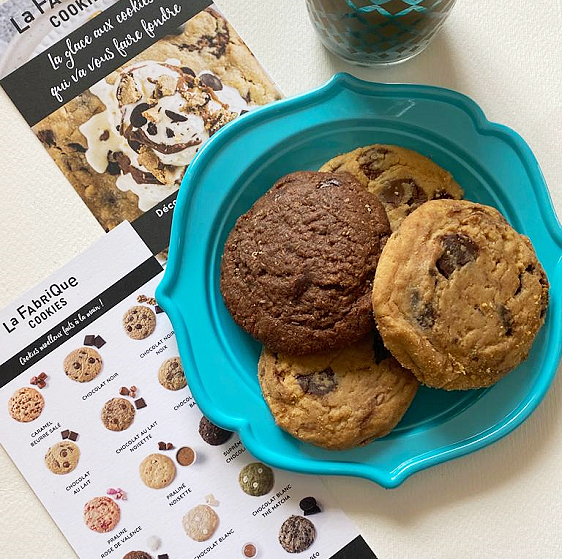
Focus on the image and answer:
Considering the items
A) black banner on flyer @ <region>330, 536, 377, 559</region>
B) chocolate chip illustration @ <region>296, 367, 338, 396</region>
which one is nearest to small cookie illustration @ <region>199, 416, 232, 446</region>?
chocolate chip illustration @ <region>296, 367, 338, 396</region>

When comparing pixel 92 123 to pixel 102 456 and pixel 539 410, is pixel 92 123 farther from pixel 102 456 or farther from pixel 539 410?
pixel 539 410

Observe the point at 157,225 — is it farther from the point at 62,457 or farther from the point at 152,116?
the point at 62,457

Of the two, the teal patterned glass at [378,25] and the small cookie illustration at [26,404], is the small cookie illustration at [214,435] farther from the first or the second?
the teal patterned glass at [378,25]

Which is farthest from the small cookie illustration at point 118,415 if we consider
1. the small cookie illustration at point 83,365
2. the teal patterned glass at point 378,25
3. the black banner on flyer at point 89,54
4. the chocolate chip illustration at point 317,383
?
the teal patterned glass at point 378,25

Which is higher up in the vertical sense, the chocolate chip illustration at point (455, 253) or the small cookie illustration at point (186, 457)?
the chocolate chip illustration at point (455, 253)

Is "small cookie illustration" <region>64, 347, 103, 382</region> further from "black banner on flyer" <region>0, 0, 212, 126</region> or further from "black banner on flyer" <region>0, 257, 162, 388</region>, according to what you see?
"black banner on flyer" <region>0, 0, 212, 126</region>

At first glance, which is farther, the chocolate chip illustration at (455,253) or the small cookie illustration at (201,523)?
the small cookie illustration at (201,523)

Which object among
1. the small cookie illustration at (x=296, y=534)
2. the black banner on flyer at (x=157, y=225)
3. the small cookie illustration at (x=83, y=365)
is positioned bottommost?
the small cookie illustration at (x=296, y=534)

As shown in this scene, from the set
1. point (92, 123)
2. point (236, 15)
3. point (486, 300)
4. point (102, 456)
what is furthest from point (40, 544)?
point (236, 15)
